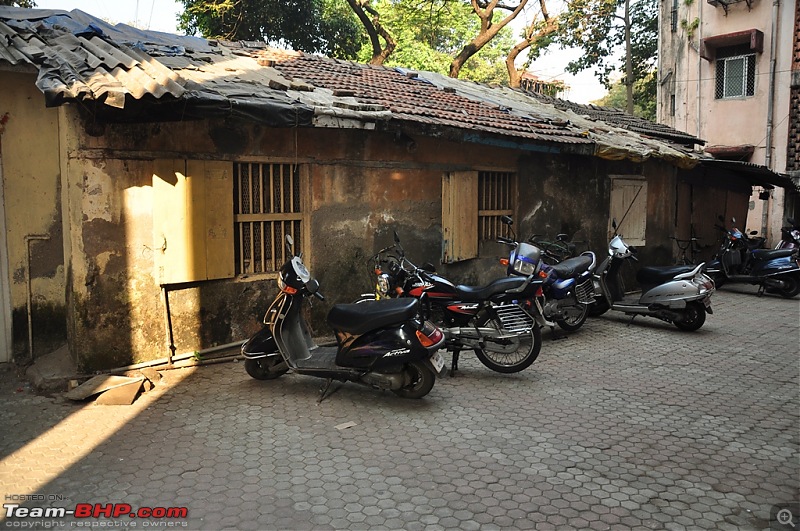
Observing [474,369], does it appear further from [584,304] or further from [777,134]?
[777,134]

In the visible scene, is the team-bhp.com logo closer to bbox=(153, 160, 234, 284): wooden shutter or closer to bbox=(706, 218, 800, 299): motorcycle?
bbox=(153, 160, 234, 284): wooden shutter

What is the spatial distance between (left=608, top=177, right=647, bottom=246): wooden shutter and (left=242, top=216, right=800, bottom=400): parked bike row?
8.88 feet

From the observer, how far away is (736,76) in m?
20.0

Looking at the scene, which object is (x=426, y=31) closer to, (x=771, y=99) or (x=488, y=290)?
(x=771, y=99)

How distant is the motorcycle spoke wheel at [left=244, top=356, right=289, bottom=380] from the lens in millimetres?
6211

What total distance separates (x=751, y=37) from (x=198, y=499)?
20963mm

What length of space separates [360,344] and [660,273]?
230 inches

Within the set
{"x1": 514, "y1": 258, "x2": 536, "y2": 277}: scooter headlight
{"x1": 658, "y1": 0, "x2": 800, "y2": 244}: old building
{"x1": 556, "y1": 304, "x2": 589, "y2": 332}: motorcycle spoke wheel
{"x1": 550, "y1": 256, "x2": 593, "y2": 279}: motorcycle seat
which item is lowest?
{"x1": 556, "y1": 304, "x2": 589, "y2": 332}: motorcycle spoke wheel

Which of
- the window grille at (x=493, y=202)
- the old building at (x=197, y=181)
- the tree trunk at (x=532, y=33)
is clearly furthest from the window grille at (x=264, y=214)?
the tree trunk at (x=532, y=33)

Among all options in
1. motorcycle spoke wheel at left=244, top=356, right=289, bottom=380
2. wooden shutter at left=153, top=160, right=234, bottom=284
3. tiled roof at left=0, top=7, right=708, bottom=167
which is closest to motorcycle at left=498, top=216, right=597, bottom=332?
tiled roof at left=0, top=7, right=708, bottom=167

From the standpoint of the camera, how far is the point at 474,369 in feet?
22.8

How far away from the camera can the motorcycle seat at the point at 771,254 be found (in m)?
12.4

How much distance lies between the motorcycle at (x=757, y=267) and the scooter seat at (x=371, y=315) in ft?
32.9

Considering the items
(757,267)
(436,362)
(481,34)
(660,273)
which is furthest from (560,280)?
(481,34)
